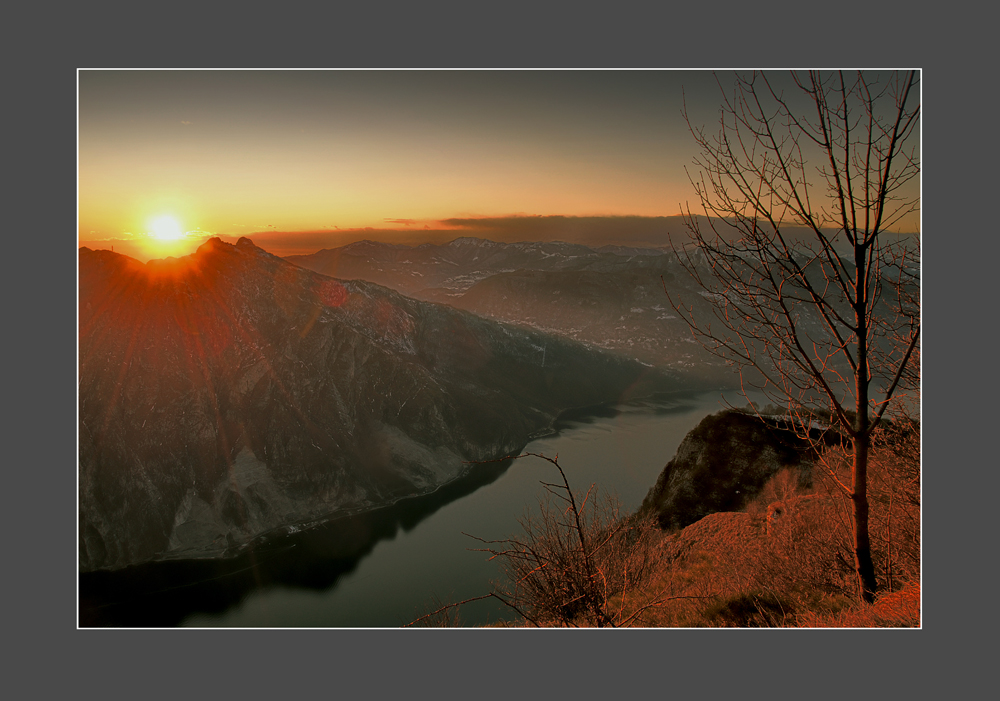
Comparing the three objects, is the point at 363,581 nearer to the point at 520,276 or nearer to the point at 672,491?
the point at 672,491

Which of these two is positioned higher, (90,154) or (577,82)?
(577,82)

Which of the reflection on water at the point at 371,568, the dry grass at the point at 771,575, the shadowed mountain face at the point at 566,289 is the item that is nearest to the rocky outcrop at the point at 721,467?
the reflection on water at the point at 371,568

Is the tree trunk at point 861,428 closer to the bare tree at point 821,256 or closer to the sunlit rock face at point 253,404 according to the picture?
the bare tree at point 821,256

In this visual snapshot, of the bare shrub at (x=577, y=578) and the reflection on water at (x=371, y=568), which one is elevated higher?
the bare shrub at (x=577, y=578)

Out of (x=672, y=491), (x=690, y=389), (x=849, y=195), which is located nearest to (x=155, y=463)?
(x=672, y=491)

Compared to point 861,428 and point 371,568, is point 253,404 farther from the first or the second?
point 861,428
